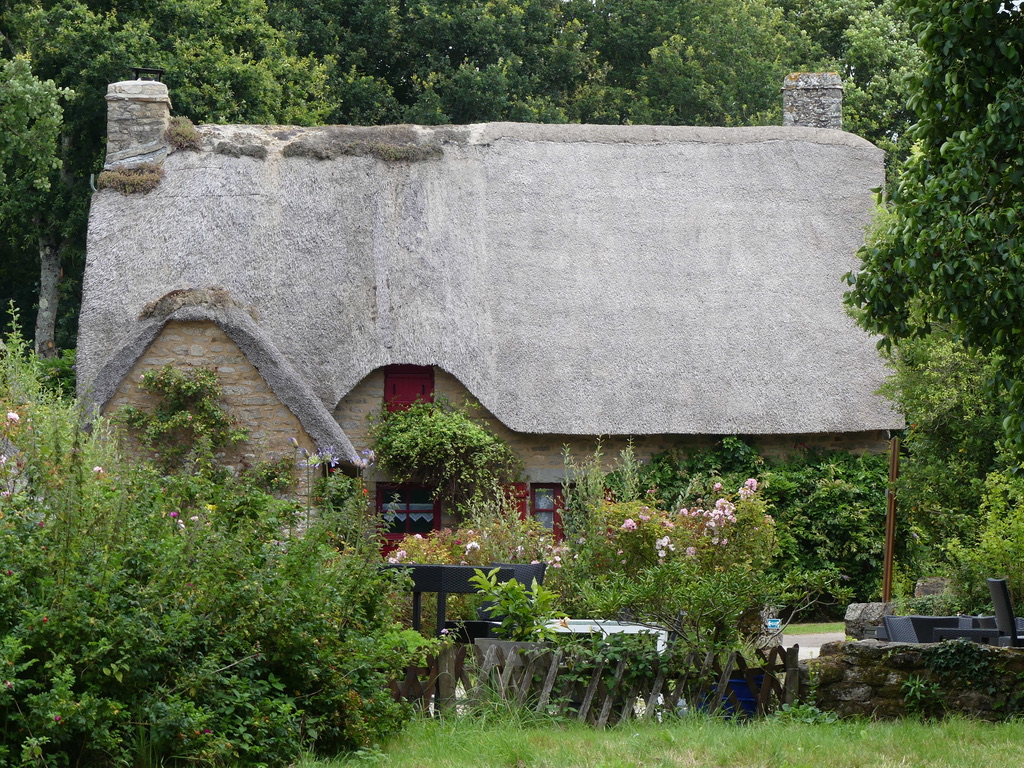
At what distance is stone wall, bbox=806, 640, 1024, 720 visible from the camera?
275 inches

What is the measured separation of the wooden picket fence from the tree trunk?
15.1m

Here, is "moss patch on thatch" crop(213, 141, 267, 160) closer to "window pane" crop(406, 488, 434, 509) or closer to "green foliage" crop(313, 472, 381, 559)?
"window pane" crop(406, 488, 434, 509)

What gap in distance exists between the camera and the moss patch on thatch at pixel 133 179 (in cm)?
1600

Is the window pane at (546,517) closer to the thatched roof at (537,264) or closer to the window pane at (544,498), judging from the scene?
→ the window pane at (544,498)

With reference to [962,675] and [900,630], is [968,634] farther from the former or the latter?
[962,675]

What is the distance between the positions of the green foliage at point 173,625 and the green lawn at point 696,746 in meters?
0.35

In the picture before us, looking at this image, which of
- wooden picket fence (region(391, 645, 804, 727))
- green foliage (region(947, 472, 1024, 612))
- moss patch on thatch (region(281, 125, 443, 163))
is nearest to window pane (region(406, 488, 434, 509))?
moss patch on thatch (region(281, 125, 443, 163))

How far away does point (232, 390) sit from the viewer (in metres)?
12.8

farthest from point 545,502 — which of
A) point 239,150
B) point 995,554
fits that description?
point 995,554

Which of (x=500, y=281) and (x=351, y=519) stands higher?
(x=500, y=281)

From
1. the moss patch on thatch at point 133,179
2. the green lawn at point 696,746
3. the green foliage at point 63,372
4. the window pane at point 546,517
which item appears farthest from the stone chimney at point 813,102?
the green lawn at point 696,746

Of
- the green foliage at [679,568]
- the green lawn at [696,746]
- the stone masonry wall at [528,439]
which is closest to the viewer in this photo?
the green lawn at [696,746]

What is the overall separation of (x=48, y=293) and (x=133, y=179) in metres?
5.39

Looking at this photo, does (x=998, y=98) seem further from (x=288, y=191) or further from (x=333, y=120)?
(x=333, y=120)
